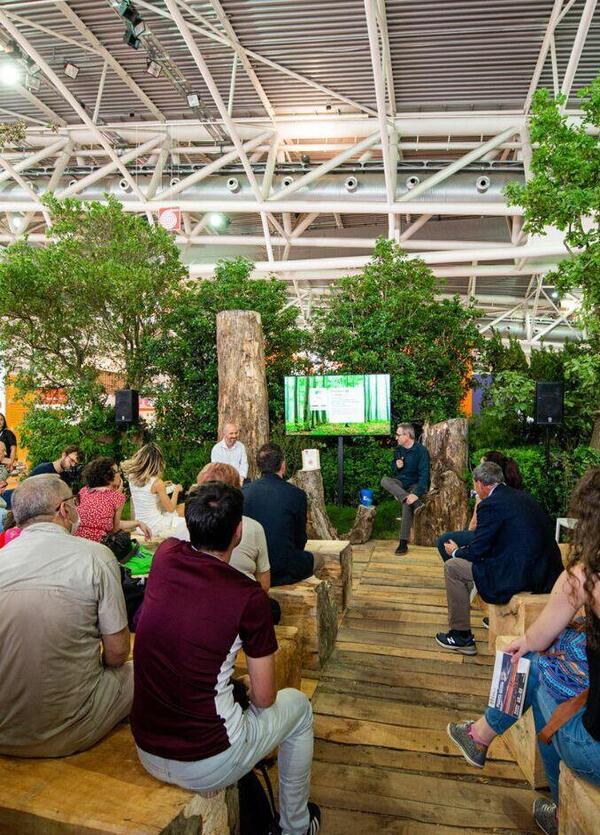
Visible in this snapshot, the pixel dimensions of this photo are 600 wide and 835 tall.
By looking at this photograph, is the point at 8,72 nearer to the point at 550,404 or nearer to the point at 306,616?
the point at 550,404

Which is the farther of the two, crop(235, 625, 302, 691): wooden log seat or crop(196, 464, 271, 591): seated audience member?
crop(196, 464, 271, 591): seated audience member

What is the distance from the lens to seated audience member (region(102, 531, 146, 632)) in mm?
2434

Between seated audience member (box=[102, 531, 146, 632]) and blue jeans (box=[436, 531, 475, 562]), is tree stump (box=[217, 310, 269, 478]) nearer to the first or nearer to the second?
blue jeans (box=[436, 531, 475, 562])

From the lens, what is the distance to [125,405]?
7328 mm

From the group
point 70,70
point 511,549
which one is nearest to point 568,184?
point 511,549

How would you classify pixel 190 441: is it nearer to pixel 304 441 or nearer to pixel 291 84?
pixel 304 441

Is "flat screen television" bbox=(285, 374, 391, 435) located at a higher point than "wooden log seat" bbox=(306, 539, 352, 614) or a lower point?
higher

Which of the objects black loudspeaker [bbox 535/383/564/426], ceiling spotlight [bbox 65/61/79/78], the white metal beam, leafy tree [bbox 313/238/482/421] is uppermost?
the white metal beam

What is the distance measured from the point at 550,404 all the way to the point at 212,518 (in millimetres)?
5371

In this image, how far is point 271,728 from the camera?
1544 millimetres

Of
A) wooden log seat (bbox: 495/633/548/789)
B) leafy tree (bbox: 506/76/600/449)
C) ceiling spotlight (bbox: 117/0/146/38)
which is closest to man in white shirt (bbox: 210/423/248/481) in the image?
leafy tree (bbox: 506/76/600/449)

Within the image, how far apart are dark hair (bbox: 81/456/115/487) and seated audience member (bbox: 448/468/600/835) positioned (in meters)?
2.30

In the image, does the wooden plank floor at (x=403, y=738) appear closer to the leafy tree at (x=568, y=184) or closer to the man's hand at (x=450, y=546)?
the man's hand at (x=450, y=546)

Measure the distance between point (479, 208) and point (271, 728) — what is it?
9.57m
